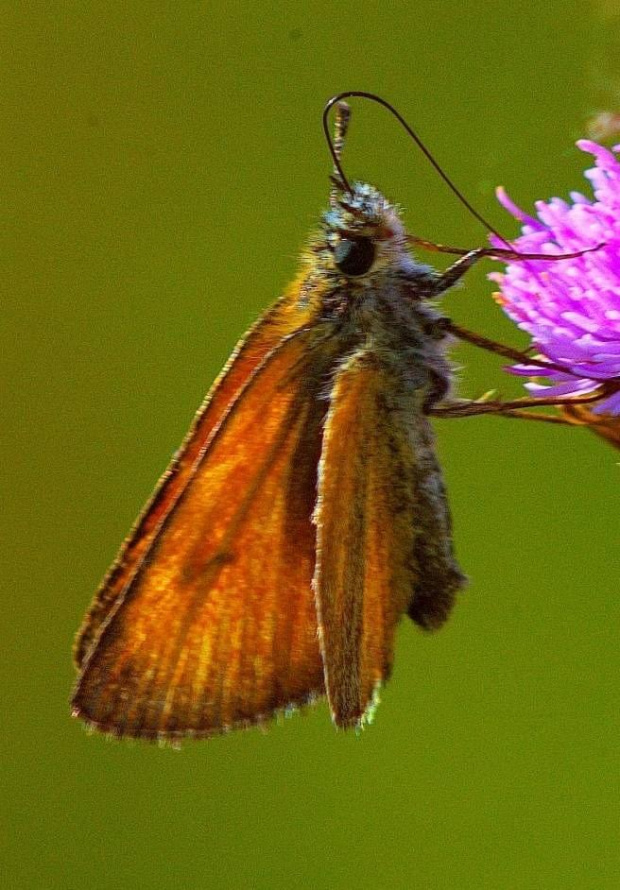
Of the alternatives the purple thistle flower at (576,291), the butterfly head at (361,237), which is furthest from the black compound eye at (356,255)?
the purple thistle flower at (576,291)

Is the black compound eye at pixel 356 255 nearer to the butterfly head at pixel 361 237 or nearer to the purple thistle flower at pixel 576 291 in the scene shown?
the butterfly head at pixel 361 237

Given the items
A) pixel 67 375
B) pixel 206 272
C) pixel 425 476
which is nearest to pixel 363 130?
pixel 206 272

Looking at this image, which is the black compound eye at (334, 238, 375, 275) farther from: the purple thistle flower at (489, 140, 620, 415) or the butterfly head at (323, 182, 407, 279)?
the purple thistle flower at (489, 140, 620, 415)

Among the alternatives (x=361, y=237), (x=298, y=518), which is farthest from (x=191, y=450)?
(x=361, y=237)

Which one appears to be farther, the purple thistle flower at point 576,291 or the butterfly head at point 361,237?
the butterfly head at point 361,237

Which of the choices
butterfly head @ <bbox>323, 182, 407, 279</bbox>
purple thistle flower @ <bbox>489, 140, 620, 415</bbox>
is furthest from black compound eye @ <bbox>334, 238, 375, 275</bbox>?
purple thistle flower @ <bbox>489, 140, 620, 415</bbox>

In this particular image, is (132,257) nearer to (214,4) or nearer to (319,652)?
(214,4)
